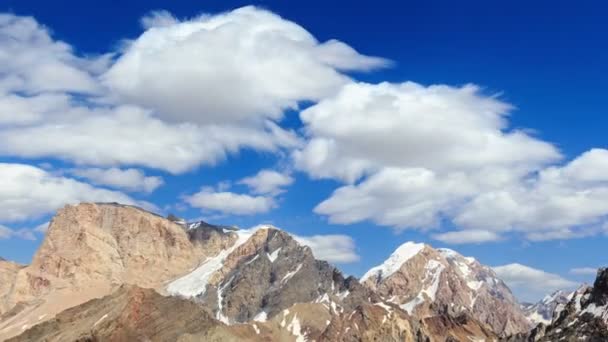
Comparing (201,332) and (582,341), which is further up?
(201,332)

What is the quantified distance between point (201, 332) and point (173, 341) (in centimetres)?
729

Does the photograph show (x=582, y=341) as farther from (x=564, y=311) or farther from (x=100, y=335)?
(x=100, y=335)

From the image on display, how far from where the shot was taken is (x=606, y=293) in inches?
5113

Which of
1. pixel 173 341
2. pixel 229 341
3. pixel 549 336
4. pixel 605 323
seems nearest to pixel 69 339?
pixel 173 341

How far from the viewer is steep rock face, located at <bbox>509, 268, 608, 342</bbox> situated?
123438 mm

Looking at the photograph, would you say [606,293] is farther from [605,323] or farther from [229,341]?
[229,341]

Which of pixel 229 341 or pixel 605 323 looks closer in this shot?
pixel 605 323

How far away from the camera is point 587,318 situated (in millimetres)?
129000

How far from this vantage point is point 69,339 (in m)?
200

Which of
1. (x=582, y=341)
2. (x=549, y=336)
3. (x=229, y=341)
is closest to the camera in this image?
(x=582, y=341)

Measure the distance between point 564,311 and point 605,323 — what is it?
19.0 metres

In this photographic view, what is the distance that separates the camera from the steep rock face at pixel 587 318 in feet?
405

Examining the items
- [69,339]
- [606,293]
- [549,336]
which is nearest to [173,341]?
[69,339]

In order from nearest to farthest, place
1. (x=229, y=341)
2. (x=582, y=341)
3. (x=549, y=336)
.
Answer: (x=582, y=341), (x=549, y=336), (x=229, y=341)
